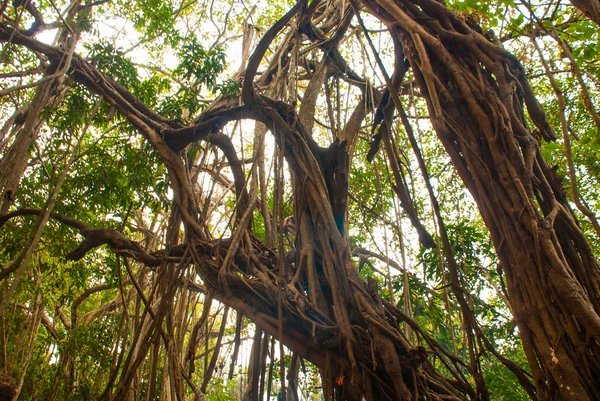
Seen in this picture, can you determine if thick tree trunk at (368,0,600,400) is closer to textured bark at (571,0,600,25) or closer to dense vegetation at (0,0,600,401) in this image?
dense vegetation at (0,0,600,401)

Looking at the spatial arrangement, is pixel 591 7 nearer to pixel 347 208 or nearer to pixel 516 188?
pixel 516 188

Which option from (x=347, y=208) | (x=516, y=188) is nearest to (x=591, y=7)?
(x=516, y=188)

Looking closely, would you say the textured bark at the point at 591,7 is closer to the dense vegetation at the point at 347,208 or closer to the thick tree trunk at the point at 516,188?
the dense vegetation at the point at 347,208

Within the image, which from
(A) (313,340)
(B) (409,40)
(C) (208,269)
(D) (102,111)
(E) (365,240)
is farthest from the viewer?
(E) (365,240)

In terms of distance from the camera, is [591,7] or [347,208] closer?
[591,7]

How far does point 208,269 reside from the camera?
1.61m

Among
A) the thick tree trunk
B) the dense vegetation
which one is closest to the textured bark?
the dense vegetation

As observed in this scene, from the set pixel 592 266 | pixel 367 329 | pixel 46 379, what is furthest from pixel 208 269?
pixel 46 379

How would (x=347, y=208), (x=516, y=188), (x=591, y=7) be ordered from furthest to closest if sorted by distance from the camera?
1. (x=347, y=208)
2. (x=516, y=188)
3. (x=591, y=7)

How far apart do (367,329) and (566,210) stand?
0.63m

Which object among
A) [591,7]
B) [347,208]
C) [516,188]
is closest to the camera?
[591,7]

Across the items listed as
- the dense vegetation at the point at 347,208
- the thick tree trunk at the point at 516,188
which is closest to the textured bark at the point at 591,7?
the dense vegetation at the point at 347,208

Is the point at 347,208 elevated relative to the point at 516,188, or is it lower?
elevated

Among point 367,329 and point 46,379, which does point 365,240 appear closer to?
point 367,329
